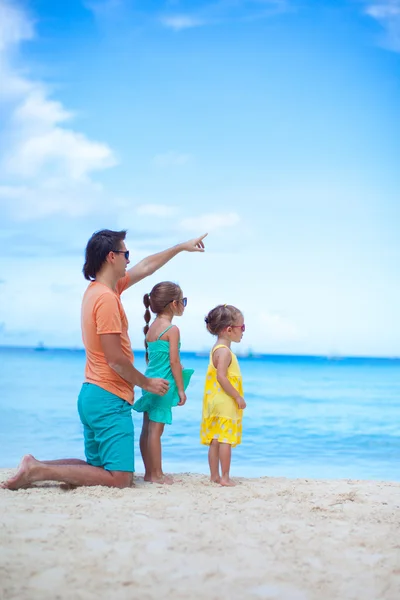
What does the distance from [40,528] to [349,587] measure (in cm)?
150

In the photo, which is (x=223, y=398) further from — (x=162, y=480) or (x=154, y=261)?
(x=154, y=261)

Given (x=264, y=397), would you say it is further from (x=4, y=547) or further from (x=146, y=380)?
(x=4, y=547)

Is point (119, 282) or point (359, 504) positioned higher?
point (119, 282)

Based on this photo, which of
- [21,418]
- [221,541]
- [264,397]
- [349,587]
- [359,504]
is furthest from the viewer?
[264,397]

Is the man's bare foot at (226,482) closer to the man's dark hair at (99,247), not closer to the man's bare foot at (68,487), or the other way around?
the man's bare foot at (68,487)

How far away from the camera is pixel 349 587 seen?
283cm

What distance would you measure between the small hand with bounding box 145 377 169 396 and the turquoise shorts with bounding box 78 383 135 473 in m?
0.21

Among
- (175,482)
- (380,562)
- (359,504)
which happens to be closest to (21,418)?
(175,482)

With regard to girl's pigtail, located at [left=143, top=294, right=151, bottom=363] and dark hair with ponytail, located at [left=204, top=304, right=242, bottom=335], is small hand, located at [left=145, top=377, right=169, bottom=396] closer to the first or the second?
girl's pigtail, located at [left=143, top=294, right=151, bottom=363]

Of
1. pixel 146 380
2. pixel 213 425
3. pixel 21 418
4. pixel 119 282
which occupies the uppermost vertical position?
pixel 119 282

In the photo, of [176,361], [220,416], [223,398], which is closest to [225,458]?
[220,416]

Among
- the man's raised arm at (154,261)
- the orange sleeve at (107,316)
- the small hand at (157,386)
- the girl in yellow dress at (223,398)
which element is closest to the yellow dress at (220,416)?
the girl in yellow dress at (223,398)

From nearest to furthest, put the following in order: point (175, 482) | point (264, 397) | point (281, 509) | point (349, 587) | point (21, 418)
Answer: point (349, 587) → point (281, 509) → point (175, 482) → point (21, 418) → point (264, 397)

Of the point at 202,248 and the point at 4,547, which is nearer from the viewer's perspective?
the point at 4,547
